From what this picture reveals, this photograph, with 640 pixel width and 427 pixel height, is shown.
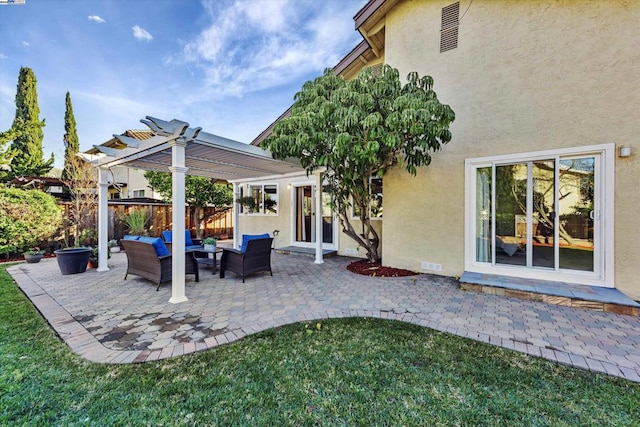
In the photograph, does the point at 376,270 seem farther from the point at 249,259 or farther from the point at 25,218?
the point at 25,218

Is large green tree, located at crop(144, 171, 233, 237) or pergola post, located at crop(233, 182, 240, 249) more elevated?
large green tree, located at crop(144, 171, 233, 237)

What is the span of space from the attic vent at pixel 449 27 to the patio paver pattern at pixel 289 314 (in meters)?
5.70

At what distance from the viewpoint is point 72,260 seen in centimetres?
710

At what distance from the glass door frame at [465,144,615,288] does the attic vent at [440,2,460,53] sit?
2.95 m

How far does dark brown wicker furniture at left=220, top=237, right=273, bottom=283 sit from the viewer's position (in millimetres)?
6496

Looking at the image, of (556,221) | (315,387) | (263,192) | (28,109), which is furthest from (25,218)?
(556,221)

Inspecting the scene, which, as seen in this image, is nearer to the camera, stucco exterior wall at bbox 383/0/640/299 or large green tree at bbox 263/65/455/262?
stucco exterior wall at bbox 383/0/640/299

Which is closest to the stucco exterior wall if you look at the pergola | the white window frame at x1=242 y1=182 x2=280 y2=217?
the pergola

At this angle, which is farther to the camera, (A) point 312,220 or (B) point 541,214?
(A) point 312,220

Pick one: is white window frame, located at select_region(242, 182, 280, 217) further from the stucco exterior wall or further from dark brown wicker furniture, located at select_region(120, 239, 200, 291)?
dark brown wicker furniture, located at select_region(120, 239, 200, 291)

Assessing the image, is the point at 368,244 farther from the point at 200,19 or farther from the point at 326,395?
the point at 200,19

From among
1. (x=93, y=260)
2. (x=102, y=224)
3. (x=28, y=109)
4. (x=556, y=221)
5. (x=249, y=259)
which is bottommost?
(x=93, y=260)

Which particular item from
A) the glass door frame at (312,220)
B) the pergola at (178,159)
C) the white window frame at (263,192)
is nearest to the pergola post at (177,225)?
the pergola at (178,159)

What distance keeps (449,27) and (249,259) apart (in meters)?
7.42
